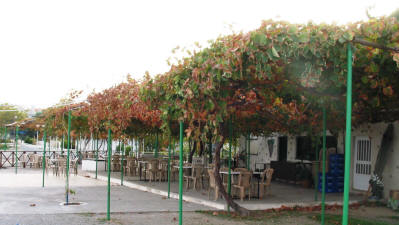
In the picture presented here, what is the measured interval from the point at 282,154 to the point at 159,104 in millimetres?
11751

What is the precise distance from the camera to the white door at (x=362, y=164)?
13.4m

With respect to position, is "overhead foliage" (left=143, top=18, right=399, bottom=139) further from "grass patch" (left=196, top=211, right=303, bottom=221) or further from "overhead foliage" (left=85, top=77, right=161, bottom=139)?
"overhead foliage" (left=85, top=77, right=161, bottom=139)

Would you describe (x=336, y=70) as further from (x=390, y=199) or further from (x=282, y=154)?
(x=282, y=154)

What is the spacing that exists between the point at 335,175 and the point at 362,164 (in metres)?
0.90

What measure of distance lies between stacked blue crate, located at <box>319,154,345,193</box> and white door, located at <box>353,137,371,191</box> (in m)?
0.44

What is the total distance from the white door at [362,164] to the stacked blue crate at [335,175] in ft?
1.44

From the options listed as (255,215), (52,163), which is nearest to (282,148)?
(255,215)

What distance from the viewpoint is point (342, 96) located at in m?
8.37

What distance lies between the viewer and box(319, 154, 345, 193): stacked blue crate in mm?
13945

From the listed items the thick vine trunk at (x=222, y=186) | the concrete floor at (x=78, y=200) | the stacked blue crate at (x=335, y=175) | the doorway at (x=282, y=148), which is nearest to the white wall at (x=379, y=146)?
the stacked blue crate at (x=335, y=175)

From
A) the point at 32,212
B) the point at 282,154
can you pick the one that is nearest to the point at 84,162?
the point at 282,154

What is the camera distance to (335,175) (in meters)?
14.1

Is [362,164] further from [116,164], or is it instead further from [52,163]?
[52,163]

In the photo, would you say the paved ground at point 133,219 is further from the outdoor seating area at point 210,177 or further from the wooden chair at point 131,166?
the wooden chair at point 131,166
